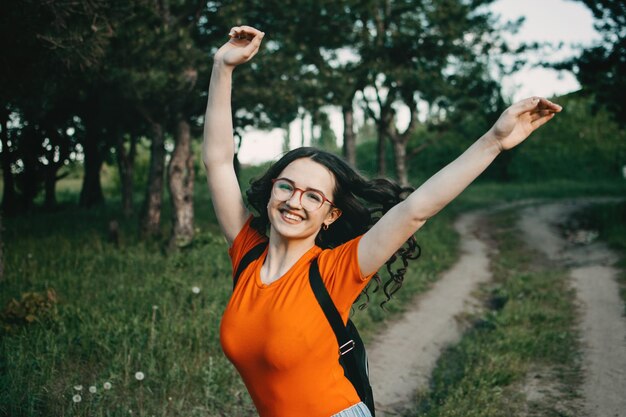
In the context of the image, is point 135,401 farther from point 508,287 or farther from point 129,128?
point 129,128

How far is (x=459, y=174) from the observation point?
181 cm

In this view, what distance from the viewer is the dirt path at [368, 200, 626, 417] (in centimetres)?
503

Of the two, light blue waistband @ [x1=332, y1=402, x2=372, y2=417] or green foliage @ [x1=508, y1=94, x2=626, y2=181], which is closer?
light blue waistband @ [x1=332, y1=402, x2=372, y2=417]

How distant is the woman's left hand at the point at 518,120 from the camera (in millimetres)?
1771

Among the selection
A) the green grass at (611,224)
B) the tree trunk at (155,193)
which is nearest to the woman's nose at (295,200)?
the green grass at (611,224)

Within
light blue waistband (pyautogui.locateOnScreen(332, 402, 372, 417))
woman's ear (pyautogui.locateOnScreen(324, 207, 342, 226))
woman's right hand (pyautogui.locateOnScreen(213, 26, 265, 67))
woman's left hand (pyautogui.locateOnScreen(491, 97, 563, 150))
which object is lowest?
light blue waistband (pyautogui.locateOnScreen(332, 402, 372, 417))

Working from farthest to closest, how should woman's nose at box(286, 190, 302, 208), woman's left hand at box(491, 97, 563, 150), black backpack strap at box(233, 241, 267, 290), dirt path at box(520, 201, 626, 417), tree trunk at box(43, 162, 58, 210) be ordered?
tree trunk at box(43, 162, 58, 210)
dirt path at box(520, 201, 626, 417)
black backpack strap at box(233, 241, 267, 290)
woman's nose at box(286, 190, 302, 208)
woman's left hand at box(491, 97, 563, 150)

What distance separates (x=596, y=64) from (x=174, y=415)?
1247 cm

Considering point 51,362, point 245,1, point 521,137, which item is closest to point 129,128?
point 245,1

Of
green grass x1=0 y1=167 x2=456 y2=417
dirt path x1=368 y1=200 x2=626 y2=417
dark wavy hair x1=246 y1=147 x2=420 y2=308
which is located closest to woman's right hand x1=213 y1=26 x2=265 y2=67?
dark wavy hair x1=246 y1=147 x2=420 y2=308

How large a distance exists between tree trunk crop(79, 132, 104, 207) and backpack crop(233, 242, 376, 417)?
1695cm

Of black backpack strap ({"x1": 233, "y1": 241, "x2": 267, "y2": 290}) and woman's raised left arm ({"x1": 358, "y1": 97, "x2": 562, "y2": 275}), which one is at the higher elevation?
woman's raised left arm ({"x1": 358, "y1": 97, "x2": 562, "y2": 275})

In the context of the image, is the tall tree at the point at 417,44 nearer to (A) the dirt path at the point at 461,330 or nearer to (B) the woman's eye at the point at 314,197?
(A) the dirt path at the point at 461,330

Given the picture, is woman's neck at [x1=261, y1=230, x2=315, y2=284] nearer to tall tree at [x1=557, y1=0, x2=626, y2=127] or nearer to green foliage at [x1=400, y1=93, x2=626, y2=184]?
tall tree at [x1=557, y1=0, x2=626, y2=127]
